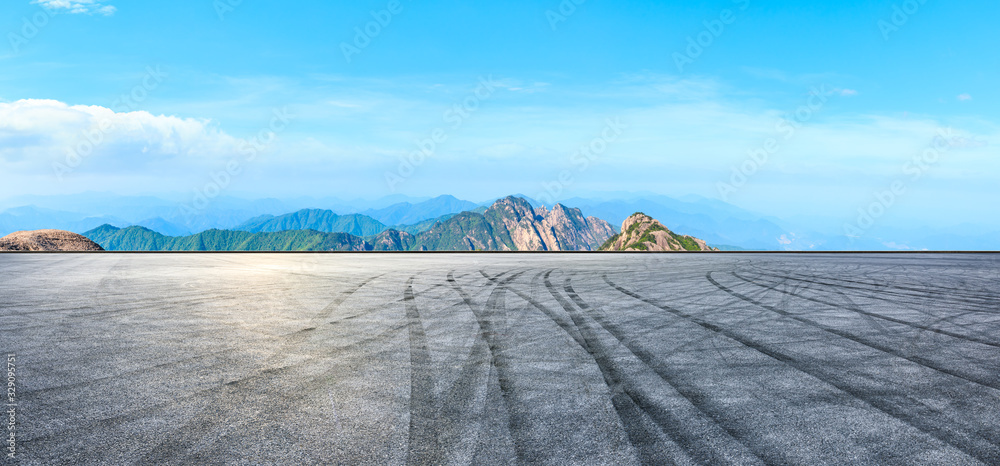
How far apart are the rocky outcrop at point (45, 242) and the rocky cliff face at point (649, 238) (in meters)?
99.9

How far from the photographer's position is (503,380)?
6727 mm

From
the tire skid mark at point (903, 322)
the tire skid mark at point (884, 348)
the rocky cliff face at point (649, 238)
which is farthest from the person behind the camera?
the rocky cliff face at point (649, 238)

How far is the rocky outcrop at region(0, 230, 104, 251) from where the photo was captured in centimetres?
5062

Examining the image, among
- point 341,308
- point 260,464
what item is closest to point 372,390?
point 260,464

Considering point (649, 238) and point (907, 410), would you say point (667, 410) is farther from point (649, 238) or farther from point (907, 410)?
point (649, 238)

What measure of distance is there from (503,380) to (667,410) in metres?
2.01

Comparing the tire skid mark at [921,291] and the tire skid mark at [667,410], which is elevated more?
the tire skid mark at [921,291]

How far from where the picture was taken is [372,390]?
6.36 m

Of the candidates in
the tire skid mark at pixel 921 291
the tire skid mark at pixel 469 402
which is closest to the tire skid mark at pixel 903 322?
the tire skid mark at pixel 921 291

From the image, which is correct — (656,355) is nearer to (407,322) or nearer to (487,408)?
(487,408)

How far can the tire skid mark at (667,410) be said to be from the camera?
4.59 meters

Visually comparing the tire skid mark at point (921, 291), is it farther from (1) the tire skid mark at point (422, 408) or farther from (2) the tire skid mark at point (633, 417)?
(1) the tire skid mark at point (422, 408)

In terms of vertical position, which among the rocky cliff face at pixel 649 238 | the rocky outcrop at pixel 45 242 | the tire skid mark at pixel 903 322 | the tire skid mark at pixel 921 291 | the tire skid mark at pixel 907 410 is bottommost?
the tire skid mark at pixel 907 410

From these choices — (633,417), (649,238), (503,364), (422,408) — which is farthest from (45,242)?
(649,238)
